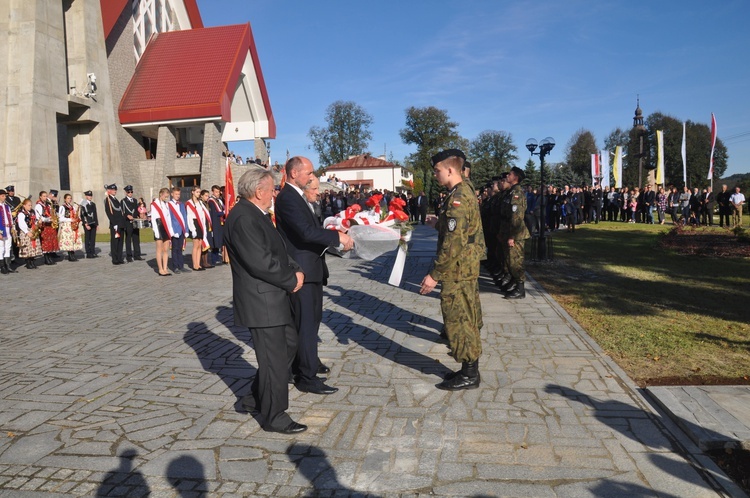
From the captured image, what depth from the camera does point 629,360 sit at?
5367 mm

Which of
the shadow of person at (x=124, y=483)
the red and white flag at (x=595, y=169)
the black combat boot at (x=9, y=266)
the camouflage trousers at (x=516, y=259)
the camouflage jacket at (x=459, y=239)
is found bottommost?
the shadow of person at (x=124, y=483)

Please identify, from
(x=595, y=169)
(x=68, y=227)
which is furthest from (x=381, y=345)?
(x=595, y=169)

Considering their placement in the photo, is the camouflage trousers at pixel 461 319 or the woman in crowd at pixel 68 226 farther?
the woman in crowd at pixel 68 226

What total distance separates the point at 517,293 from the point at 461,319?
4455mm

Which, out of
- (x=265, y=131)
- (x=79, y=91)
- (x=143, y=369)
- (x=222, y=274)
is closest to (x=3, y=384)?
(x=143, y=369)

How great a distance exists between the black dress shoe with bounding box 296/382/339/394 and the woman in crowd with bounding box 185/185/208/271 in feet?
28.6

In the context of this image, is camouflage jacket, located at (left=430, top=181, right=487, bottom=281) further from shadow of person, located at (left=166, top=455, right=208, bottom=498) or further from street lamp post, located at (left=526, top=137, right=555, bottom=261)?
street lamp post, located at (left=526, top=137, right=555, bottom=261)

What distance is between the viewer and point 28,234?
44.2 feet

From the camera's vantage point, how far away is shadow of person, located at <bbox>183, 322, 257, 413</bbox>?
4.93 metres

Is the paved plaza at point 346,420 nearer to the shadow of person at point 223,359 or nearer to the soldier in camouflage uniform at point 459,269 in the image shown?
the shadow of person at point 223,359

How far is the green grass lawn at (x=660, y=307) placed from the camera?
17.3 feet

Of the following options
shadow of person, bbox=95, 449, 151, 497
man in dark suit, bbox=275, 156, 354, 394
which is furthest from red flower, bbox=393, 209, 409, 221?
shadow of person, bbox=95, 449, 151, 497

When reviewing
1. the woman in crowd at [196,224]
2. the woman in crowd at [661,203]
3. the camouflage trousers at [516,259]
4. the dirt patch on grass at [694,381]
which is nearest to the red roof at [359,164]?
the woman in crowd at [661,203]

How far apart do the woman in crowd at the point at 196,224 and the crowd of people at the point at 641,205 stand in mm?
14440
